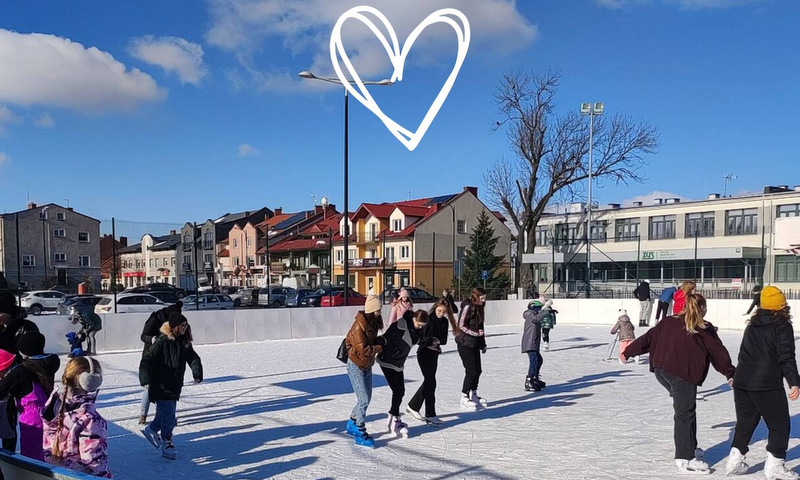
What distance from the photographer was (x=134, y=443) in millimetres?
7367

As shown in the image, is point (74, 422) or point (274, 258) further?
point (274, 258)

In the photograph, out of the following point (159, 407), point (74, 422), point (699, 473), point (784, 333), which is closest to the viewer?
point (74, 422)

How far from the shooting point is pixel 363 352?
7.06 m

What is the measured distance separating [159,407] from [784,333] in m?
5.89

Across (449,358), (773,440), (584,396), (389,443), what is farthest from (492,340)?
(773,440)

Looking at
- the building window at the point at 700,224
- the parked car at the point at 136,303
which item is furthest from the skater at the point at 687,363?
the building window at the point at 700,224

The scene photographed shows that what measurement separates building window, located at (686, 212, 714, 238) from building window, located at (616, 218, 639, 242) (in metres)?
3.82

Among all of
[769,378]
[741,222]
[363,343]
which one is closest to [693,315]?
[769,378]

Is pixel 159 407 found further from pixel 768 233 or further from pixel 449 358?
pixel 768 233

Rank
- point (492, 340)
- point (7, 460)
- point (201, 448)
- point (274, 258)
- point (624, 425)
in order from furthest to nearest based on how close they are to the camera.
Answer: point (274, 258), point (492, 340), point (624, 425), point (201, 448), point (7, 460)

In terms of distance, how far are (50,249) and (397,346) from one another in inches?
1294

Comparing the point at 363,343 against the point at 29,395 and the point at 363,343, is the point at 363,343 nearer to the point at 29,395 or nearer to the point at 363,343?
the point at 363,343

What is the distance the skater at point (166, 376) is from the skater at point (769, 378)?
532cm

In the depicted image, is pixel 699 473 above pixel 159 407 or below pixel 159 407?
below
